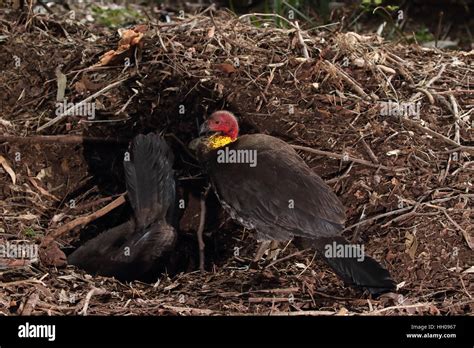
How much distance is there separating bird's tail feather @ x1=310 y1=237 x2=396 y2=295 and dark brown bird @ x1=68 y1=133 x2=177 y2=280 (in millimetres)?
1035

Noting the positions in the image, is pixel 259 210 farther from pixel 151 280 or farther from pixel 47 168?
pixel 47 168

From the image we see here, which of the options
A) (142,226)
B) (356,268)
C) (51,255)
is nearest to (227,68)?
(142,226)

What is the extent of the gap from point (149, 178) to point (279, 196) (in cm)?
89

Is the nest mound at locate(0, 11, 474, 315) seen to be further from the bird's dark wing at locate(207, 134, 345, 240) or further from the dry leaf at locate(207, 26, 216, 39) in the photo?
the bird's dark wing at locate(207, 134, 345, 240)

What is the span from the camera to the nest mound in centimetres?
451

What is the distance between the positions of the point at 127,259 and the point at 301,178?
1.13 meters

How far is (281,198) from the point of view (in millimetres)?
4645

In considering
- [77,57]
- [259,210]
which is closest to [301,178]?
[259,210]

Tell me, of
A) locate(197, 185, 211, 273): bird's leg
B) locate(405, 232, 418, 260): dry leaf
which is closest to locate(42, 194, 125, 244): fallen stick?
locate(197, 185, 211, 273): bird's leg

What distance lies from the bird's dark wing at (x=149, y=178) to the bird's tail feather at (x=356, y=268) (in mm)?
1101

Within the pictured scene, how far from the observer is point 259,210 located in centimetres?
470

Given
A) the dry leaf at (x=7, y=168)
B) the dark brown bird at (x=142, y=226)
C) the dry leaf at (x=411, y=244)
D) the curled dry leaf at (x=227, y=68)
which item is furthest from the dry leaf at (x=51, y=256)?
the dry leaf at (x=411, y=244)

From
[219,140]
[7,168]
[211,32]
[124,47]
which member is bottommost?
[7,168]

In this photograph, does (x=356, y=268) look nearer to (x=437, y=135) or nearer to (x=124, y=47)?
(x=437, y=135)
